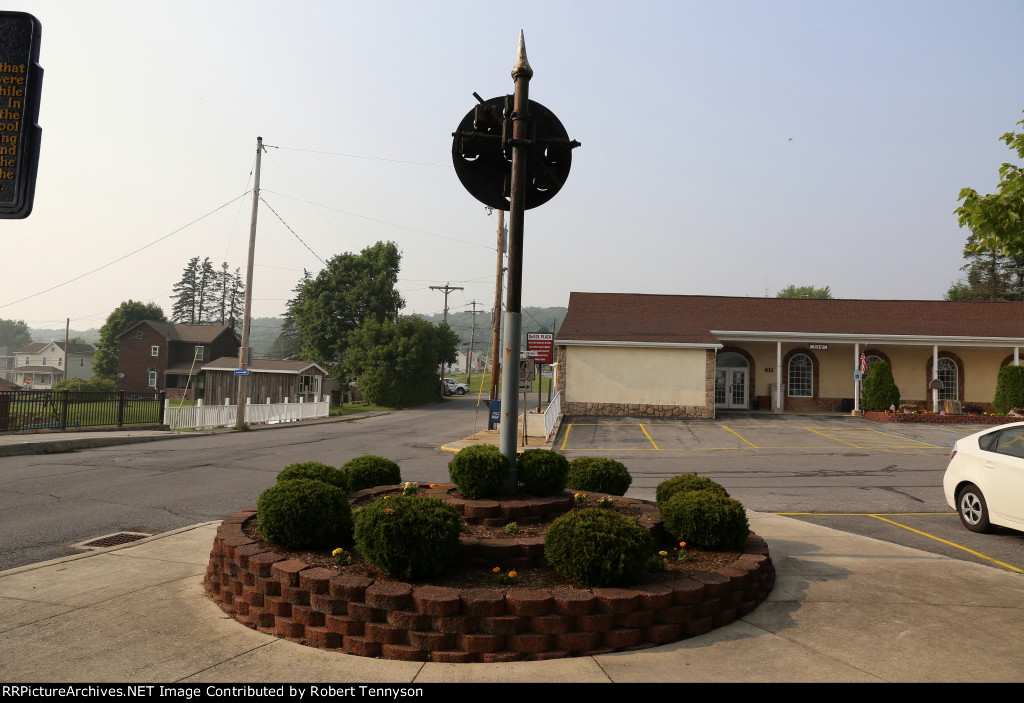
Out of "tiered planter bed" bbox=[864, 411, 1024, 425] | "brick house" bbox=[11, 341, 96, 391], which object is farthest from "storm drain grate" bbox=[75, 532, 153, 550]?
"brick house" bbox=[11, 341, 96, 391]

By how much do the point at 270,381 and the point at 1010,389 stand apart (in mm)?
41770

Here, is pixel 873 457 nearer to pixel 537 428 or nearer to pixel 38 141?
pixel 537 428

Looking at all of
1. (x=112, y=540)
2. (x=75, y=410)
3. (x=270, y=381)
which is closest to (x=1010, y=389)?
(x=112, y=540)

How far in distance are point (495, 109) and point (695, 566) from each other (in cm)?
478

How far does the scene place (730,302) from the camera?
3450cm

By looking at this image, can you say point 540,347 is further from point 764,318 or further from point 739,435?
point 764,318

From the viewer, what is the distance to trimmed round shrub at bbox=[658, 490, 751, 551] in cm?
596

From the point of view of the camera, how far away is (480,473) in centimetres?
620

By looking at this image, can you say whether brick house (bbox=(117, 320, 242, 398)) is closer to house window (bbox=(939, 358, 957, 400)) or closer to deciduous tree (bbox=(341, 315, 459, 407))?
deciduous tree (bbox=(341, 315, 459, 407))

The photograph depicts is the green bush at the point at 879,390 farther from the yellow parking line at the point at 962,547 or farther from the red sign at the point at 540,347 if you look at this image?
the yellow parking line at the point at 962,547

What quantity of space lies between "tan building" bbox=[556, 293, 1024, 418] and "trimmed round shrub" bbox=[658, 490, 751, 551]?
22.6 meters

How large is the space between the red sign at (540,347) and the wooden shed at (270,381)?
22.0 metres

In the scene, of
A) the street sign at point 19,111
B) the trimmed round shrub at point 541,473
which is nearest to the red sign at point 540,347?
the trimmed round shrub at point 541,473
